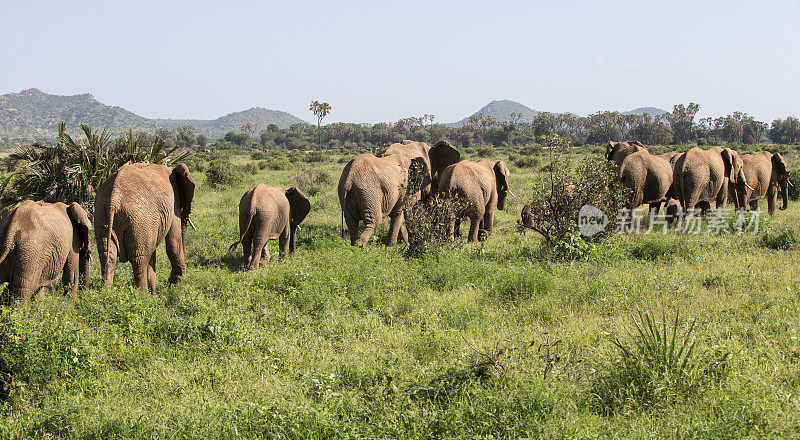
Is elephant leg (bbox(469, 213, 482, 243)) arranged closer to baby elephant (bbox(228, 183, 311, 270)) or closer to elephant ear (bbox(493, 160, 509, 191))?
elephant ear (bbox(493, 160, 509, 191))

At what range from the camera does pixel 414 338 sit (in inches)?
243

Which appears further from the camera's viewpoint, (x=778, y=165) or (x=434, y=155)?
(x=778, y=165)

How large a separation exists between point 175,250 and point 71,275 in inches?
56.3

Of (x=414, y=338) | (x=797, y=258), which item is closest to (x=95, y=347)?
(x=414, y=338)

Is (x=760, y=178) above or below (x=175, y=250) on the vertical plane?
above

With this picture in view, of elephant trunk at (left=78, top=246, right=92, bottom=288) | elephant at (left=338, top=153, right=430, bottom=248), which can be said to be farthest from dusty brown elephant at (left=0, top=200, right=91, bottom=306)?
elephant at (left=338, top=153, right=430, bottom=248)

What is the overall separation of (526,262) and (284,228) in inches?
180

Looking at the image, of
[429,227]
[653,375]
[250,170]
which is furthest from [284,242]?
[250,170]

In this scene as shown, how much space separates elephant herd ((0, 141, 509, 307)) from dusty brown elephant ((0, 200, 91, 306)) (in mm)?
10

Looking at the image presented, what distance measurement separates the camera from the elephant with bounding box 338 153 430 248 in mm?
10383

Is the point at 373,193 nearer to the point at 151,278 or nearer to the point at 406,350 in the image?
the point at 151,278

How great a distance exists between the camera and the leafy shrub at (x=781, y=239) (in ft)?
32.9

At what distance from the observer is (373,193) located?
10438 mm

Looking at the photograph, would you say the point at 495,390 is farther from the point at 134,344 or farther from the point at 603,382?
the point at 134,344
